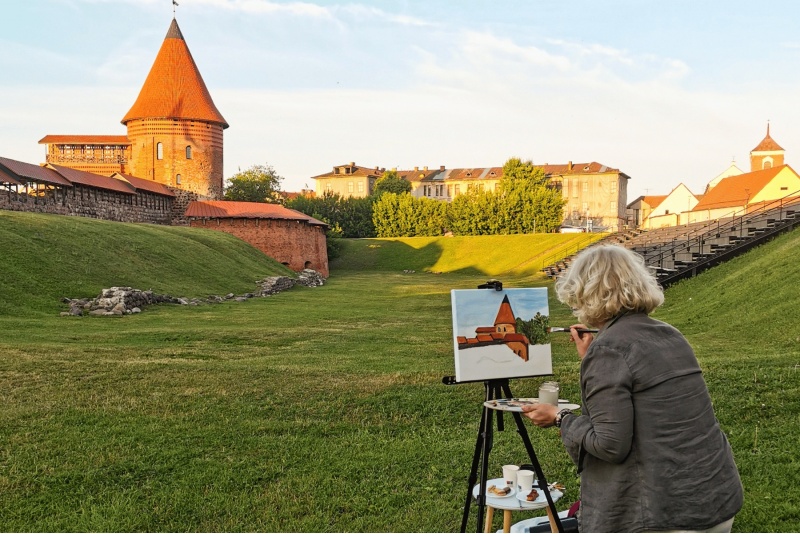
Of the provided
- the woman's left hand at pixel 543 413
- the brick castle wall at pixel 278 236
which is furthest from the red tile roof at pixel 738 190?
the woman's left hand at pixel 543 413

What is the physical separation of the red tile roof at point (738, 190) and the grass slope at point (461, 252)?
970 centimetres

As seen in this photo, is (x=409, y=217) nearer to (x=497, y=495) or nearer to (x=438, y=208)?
(x=438, y=208)

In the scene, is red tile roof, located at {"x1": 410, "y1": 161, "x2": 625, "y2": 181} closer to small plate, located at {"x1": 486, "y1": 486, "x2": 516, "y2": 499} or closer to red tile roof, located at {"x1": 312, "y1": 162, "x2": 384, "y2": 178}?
red tile roof, located at {"x1": 312, "y1": 162, "x2": 384, "y2": 178}

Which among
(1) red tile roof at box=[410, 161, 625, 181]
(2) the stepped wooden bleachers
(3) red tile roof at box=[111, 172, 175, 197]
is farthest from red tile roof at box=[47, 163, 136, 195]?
(1) red tile roof at box=[410, 161, 625, 181]

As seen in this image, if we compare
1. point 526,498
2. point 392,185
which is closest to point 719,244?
point 526,498

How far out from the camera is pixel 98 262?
27.9 m

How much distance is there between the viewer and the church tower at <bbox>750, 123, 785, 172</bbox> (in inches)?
3221

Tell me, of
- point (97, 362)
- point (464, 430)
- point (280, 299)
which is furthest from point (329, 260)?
point (464, 430)

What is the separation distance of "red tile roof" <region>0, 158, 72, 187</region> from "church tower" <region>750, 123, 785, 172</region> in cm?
7518

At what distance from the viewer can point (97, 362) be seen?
1217 cm

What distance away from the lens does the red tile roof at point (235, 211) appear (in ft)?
169

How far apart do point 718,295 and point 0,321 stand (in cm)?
1958

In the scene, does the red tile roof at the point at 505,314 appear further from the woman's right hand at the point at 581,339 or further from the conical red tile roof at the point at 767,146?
the conical red tile roof at the point at 767,146

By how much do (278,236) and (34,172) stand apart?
17640 mm
